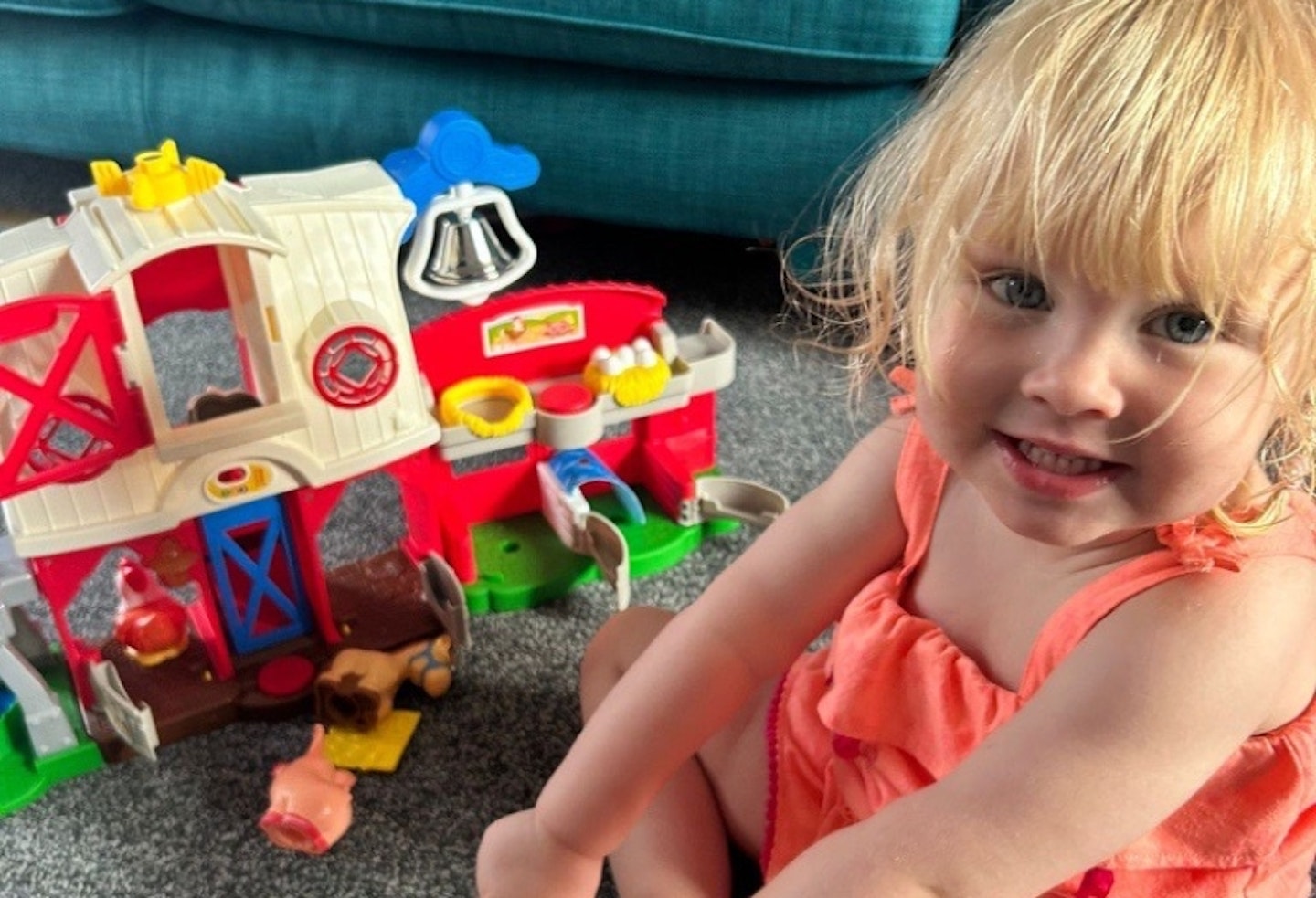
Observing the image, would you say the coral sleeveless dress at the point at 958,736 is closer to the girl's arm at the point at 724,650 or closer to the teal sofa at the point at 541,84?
the girl's arm at the point at 724,650

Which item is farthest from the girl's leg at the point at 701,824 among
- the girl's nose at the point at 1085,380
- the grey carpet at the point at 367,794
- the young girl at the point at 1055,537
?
the girl's nose at the point at 1085,380

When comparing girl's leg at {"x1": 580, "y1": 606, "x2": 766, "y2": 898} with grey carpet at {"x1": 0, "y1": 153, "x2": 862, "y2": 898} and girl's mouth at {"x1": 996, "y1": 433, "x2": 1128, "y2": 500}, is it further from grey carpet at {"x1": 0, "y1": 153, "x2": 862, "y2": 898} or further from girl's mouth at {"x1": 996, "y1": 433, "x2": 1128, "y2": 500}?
girl's mouth at {"x1": 996, "y1": 433, "x2": 1128, "y2": 500}

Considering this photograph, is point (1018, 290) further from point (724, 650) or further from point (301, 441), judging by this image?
point (301, 441)

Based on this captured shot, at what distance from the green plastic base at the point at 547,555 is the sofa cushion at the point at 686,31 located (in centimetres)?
41

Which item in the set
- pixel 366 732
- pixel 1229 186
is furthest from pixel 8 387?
pixel 1229 186

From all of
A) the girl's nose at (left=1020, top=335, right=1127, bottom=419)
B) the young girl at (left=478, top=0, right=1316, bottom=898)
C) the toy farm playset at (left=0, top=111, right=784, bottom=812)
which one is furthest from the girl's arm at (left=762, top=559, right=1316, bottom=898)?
the toy farm playset at (left=0, top=111, right=784, bottom=812)

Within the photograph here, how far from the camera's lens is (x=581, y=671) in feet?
2.85

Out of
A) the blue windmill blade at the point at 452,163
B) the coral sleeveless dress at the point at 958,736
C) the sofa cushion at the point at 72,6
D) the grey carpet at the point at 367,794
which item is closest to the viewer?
the coral sleeveless dress at the point at 958,736

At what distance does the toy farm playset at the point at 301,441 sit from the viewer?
752 mm

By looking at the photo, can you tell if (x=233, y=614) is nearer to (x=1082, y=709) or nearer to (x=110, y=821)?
(x=110, y=821)

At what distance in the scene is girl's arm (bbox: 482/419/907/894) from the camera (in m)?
0.67

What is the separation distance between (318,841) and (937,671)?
39cm

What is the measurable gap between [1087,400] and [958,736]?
8.6 inches

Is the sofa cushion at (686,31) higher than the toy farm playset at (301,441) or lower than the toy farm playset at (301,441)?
higher
